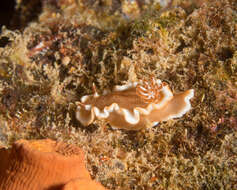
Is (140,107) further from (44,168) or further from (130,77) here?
(44,168)

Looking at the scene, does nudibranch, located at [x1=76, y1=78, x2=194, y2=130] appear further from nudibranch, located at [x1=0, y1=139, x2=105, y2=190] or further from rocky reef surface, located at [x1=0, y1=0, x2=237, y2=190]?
nudibranch, located at [x1=0, y1=139, x2=105, y2=190]

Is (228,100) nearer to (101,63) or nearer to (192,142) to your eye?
(192,142)

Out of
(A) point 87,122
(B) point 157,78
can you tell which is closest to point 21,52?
(A) point 87,122

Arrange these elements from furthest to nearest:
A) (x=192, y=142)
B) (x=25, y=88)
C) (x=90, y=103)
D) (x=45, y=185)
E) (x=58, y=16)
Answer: (x=58, y=16), (x=25, y=88), (x=90, y=103), (x=192, y=142), (x=45, y=185)

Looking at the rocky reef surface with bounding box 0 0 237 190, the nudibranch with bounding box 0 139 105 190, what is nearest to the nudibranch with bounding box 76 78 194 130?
the rocky reef surface with bounding box 0 0 237 190

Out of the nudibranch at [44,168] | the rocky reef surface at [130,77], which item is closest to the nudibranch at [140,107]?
the rocky reef surface at [130,77]
